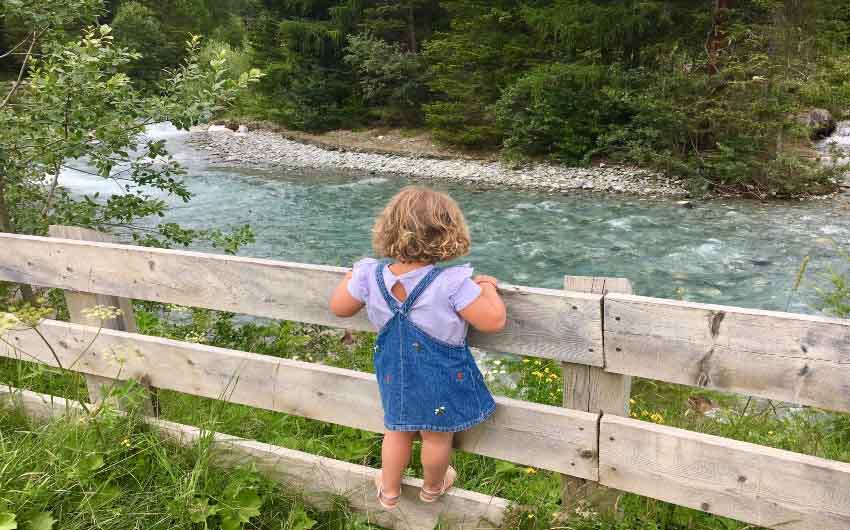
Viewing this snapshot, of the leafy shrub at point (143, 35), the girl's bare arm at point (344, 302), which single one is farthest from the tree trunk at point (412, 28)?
the girl's bare arm at point (344, 302)

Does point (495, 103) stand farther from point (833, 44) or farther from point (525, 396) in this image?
point (525, 396)

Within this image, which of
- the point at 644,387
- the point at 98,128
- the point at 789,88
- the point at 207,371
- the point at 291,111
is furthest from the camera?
the point at 291,111

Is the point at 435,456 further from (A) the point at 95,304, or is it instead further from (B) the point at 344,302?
(A) the point at 95,304

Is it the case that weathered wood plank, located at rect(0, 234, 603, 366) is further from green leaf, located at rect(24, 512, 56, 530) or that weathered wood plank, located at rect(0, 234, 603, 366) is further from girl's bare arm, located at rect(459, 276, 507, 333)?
green leaf, located at rect(24, 512, 56, 530)

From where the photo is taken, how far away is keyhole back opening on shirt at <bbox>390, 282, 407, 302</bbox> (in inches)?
86.4

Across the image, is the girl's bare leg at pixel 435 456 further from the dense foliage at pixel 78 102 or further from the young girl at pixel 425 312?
the dense foliage at pixel 78 102

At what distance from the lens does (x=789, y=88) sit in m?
12.1

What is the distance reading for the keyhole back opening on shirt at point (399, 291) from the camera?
220 cm

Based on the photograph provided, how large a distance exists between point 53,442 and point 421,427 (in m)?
1.43

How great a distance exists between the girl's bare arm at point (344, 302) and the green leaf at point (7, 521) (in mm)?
1175

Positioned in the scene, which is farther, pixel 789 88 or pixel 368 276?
pixel 789 88

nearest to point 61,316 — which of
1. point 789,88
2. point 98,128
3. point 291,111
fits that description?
point 98,128

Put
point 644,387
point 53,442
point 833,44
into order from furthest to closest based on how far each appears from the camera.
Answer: point 833,44
point 644,387
point 53,442

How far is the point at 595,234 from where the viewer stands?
10.4 meters
